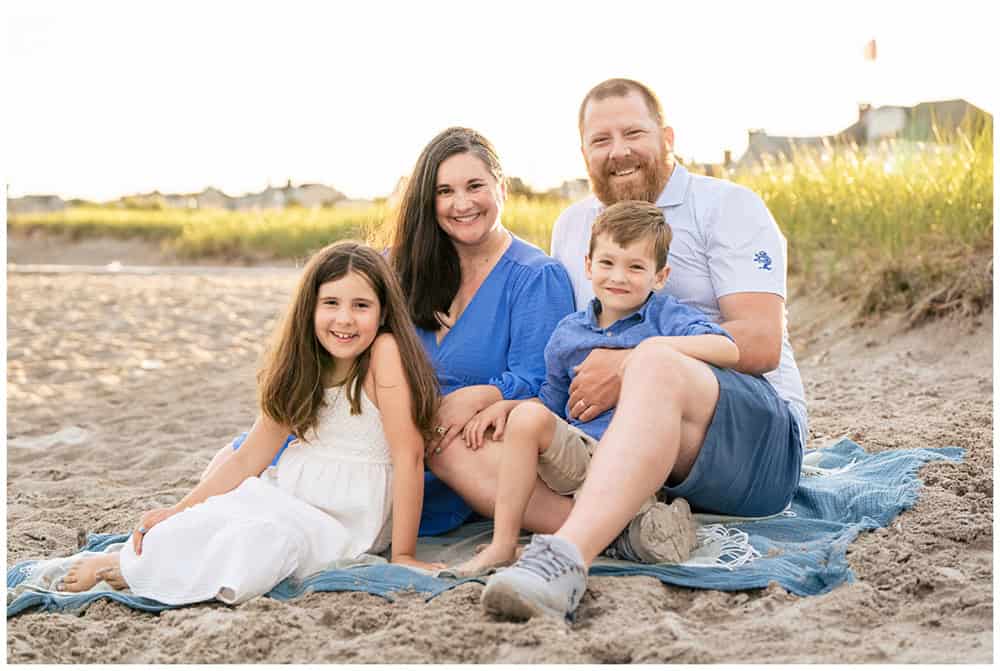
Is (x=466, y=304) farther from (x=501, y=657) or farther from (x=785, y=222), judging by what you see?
(x=785, y=222)

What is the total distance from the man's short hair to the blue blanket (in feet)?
4.16

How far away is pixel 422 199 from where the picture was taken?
3465 millimetres

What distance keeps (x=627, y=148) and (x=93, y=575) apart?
1970 millimetres

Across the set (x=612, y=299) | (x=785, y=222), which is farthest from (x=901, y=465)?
(x=785, y=222)

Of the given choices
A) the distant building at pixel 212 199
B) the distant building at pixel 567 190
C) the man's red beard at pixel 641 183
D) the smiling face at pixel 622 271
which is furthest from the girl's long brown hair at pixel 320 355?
the distant building at pixel 212 199

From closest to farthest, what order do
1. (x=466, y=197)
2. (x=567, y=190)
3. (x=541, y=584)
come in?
(x=541, y=584) → (x=466, y=197) → (x=567, y=190)

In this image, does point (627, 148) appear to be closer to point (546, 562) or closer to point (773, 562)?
point (773, 562)

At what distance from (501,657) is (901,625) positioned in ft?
2.96

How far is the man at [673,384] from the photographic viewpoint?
8.52 ft

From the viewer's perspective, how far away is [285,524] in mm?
2930

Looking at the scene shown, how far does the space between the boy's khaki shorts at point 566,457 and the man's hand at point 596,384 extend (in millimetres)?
83

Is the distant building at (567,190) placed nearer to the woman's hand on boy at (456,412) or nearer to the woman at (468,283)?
the woman at (468,283)

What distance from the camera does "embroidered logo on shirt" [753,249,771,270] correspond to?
3289 millimetres

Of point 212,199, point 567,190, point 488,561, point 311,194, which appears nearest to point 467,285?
point 488,561
